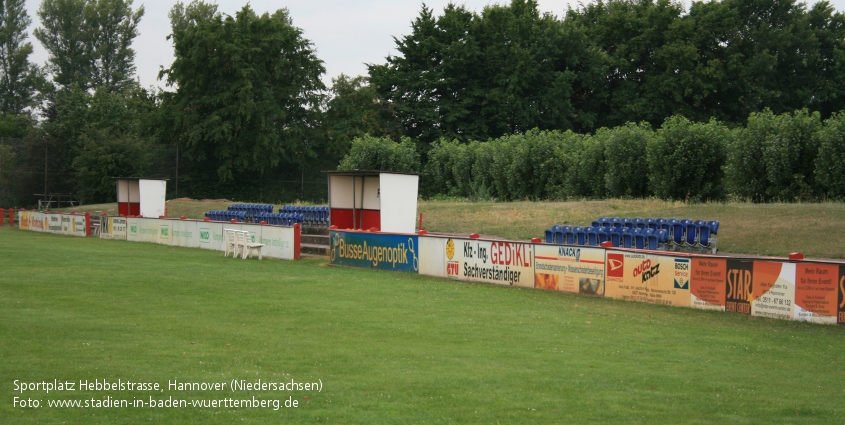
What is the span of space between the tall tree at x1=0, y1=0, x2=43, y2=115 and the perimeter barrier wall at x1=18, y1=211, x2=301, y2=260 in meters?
54.6

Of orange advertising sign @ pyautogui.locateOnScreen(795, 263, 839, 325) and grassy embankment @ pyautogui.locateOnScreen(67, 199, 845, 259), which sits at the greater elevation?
grassy embankment @ pyautogui.locateOnScreen(67, 199, 845, 259)

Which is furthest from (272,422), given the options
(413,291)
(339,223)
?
(339,223)

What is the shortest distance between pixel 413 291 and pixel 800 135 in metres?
22.7

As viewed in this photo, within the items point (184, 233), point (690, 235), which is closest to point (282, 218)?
point (184, 233)

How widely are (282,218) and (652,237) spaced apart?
20264 mm

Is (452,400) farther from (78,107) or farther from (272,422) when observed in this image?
(78,107)

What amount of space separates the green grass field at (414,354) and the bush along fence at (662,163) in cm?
1992

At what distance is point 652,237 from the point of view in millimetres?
24891

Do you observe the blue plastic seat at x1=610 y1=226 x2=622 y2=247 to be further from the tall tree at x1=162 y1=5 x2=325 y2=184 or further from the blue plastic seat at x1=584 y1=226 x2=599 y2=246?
the tall tree at x1=162 y1=5 x2=325 y2=184

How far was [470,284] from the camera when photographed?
2169cm

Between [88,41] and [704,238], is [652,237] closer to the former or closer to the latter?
[704,238]

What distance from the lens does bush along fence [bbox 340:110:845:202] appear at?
111 feet

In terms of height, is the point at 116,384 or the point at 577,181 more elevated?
the point at 577,181

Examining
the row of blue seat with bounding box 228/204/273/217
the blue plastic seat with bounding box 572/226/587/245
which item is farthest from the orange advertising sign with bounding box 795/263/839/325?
the row of blue seat with bounding box 228/204/273/217
